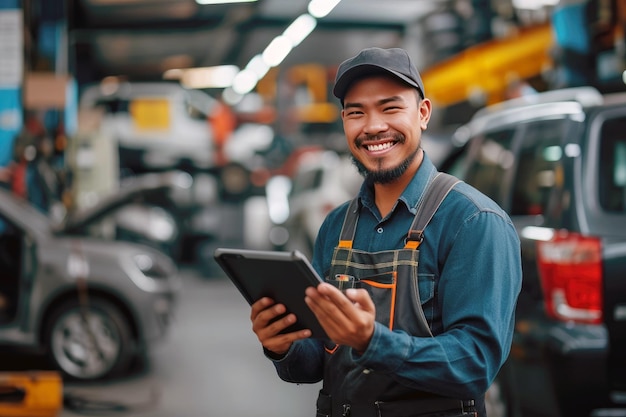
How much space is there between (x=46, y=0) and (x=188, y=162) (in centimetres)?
774

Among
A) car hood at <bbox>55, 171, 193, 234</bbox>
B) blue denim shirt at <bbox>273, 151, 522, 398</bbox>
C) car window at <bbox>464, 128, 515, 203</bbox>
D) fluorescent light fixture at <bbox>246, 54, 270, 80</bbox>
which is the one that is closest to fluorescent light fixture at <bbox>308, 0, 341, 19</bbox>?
fluorescent light fixture at <bbox>246, 54, 270, 80</bbox>

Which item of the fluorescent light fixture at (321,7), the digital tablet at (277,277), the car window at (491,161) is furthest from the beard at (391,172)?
the fluorescent light fixture at (321,7)

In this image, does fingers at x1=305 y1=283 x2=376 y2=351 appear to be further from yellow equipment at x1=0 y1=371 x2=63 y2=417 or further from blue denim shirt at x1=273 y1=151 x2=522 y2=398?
yellow equipment at x1=0 y1=371 x2=63 y2=417

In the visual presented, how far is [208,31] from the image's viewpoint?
2312cm

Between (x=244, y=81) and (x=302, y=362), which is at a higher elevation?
(x=244, y=81)

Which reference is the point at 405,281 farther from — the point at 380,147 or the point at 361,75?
the point at 361,75

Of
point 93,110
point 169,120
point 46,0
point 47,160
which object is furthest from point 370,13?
point 47,160

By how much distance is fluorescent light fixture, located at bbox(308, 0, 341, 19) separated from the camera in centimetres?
1934

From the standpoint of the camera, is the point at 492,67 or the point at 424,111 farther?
the point at 492,67

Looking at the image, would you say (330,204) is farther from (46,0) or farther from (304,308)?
(304,308)

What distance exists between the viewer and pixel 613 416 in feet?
12.3

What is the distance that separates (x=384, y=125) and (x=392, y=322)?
18.4 inches

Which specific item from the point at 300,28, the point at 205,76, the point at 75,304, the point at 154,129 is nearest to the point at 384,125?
the point at 75,304

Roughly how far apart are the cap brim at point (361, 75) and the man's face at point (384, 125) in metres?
0.01
